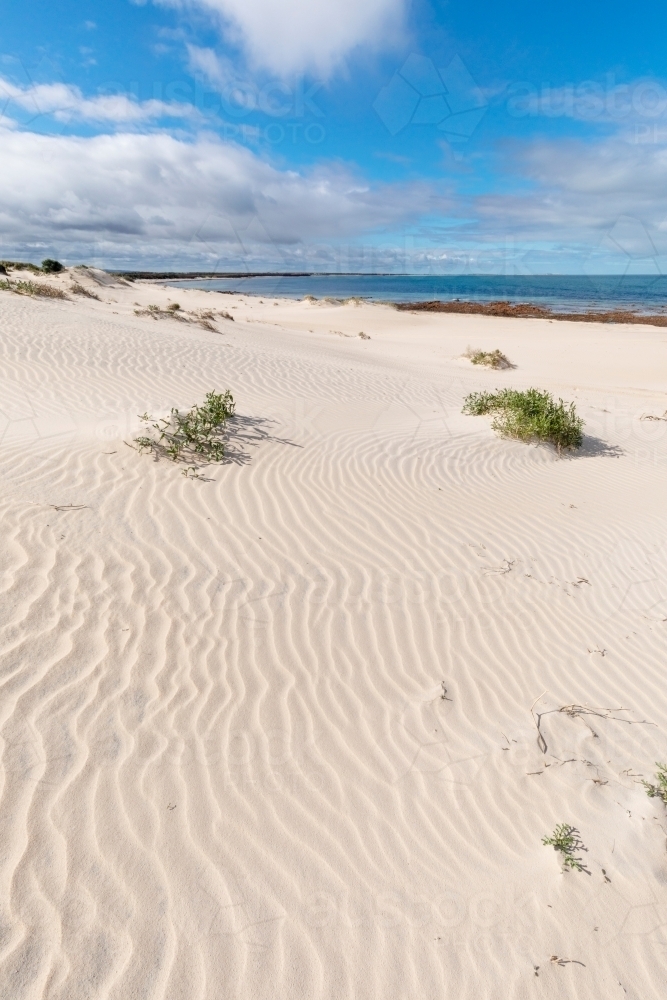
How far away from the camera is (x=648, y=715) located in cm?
373

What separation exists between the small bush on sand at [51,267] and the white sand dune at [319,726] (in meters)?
31.3

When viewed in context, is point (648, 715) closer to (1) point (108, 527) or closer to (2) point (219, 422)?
(1) point (108, 527)

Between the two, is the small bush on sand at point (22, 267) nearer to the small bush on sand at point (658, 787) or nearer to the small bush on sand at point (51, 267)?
the small bush on sand at point (51, 267)

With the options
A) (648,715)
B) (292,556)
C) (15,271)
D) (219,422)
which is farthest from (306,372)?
(15,271)

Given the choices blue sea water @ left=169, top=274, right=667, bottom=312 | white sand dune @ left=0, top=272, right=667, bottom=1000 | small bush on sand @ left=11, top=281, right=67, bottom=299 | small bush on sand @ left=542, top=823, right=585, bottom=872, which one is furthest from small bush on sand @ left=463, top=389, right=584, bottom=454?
blue sea water @ left=169, top=274, right=667, bottom=312

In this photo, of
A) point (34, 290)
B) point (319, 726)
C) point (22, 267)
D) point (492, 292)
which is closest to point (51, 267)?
point (22, 267)

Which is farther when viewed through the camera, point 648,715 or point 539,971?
point 648,715

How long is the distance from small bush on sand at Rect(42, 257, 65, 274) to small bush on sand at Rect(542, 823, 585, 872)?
37258 mm

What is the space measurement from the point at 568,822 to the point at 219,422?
557cm

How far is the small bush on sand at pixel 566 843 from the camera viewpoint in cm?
272

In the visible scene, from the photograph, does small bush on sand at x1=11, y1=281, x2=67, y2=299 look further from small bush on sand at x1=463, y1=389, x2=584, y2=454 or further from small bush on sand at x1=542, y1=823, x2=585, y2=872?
small bush on sand at x1=542, y1=823, x2=585, y2=872

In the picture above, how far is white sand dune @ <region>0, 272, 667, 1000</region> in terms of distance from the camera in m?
2.29

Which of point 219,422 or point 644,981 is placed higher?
point 219,422

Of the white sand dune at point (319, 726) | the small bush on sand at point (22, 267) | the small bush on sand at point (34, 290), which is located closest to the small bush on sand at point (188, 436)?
the white sand dune at point (319, 726)
